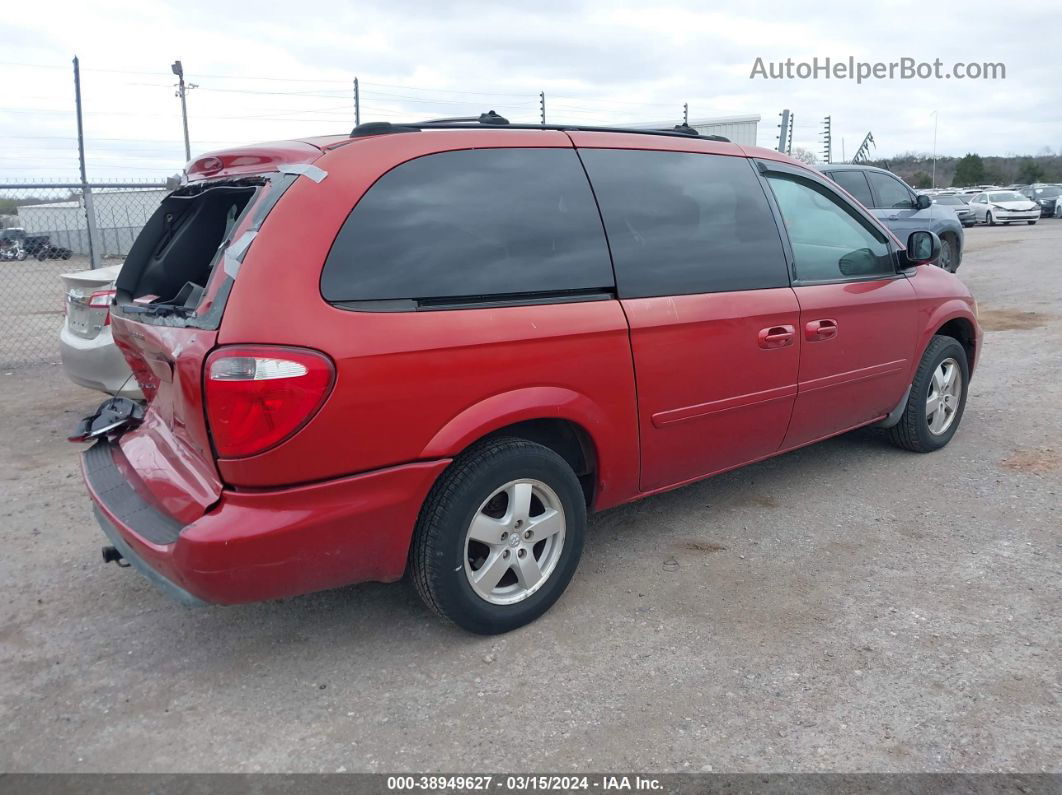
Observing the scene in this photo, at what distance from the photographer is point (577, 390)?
3150 millimetres

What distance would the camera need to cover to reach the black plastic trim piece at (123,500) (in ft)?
9.06

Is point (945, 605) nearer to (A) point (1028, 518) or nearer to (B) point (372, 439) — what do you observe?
(A) point (1028, 518)

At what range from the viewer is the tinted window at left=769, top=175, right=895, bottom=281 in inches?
163

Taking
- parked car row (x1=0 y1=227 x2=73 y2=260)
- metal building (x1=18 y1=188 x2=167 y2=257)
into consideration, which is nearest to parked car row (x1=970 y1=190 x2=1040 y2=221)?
metal building (x1=18 y1=188 x2=167 y2=257)

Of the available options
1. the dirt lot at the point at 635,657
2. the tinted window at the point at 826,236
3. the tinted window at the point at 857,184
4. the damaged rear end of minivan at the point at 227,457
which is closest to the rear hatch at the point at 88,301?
the dirt lot at the point at 635,657

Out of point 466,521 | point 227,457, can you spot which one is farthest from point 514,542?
point 227,457

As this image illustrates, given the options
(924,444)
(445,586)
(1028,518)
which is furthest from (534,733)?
(924,444)

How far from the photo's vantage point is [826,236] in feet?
14.4

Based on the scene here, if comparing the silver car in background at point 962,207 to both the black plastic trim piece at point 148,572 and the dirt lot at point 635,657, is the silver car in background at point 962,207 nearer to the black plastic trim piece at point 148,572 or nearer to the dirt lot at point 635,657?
the dirt lot at point 635,657

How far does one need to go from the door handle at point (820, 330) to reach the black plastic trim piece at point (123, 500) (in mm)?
2885

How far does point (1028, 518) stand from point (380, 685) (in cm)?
321

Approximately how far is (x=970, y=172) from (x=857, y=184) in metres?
53.7

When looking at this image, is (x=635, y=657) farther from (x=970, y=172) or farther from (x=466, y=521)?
(x=970, y=172)

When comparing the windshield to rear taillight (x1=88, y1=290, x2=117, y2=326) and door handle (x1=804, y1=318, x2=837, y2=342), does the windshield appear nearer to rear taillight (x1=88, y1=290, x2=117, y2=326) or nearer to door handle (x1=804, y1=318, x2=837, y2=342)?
door handle (x1=804, y1=318, x2=837, y2=342)
